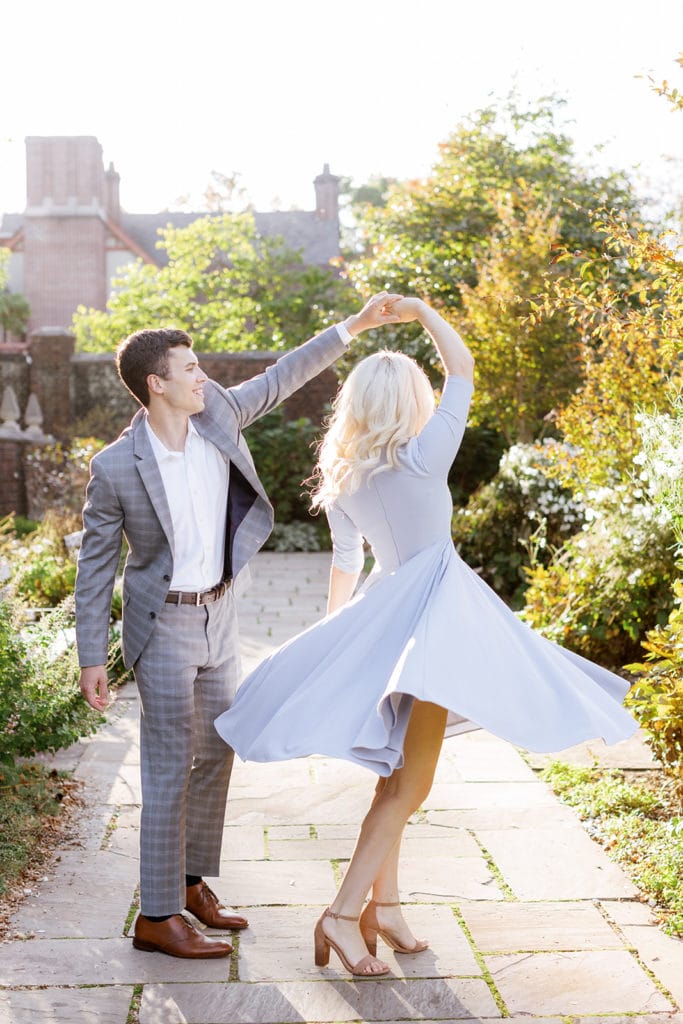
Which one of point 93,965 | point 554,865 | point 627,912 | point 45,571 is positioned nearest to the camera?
point 93,965

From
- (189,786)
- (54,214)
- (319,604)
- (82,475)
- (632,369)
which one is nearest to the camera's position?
(189,786)

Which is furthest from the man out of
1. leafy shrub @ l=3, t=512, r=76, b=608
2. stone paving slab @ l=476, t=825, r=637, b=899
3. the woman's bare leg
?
leafy shrub @ l=3, t=512, r=76, b=608

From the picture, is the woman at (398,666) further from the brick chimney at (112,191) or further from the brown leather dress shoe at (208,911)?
the brick chimney at (112,191)

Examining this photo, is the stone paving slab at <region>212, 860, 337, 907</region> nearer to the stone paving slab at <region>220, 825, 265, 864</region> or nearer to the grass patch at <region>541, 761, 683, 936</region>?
the stone paving slab at <region>220, 825, 265, 864</region>

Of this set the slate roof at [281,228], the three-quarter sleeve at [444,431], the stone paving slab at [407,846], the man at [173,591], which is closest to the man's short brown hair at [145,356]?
the man at [173,591]

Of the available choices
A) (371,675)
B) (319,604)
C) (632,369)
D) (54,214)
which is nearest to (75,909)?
(371,675)

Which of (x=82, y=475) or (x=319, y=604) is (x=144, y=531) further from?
(x=82, y=475)

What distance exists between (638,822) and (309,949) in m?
1.59

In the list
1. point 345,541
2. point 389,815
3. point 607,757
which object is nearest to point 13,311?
point 607,757

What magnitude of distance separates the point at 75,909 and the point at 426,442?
6.21 ft

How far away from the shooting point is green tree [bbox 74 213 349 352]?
23953 mm

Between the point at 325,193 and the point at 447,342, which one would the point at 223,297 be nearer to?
the point at 325,193

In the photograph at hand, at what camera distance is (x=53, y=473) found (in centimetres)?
1491

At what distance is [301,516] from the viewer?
1554cm
